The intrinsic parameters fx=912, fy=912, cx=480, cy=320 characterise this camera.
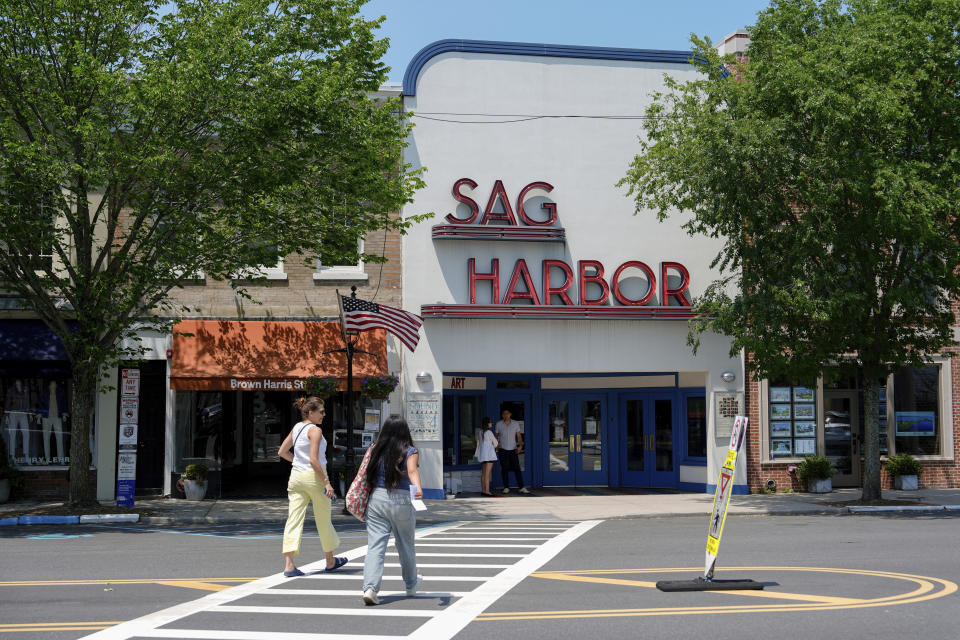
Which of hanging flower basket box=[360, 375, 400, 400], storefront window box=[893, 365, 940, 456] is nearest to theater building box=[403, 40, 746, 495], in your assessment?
hanging flower basket box=[360, 375, 400, 400]

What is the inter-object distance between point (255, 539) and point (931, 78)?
1411cm

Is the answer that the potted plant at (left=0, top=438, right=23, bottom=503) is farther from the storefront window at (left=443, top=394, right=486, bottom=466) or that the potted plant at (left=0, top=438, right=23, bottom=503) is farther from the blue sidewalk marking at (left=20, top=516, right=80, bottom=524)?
the storefront window at (left=443, top=394, right=486, bottom=466)

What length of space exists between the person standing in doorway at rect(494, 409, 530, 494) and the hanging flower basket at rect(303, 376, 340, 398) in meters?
4.27

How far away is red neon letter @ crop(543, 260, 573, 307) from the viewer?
20172 mm

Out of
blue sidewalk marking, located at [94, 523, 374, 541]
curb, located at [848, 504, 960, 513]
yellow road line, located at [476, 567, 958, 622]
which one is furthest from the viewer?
curb, located at [848, 504, 960, 513]

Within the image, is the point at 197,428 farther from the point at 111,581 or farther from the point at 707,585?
the point at 707,585

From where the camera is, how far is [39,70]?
50.0ft

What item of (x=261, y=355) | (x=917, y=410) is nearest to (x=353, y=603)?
(x=261, y=355)

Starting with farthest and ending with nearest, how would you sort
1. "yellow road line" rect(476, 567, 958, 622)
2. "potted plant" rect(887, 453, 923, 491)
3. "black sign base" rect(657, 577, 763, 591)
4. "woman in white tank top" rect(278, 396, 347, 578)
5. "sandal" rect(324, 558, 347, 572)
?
1. "potted plant" rect(887, 453, 923, 491)
2. "sandal" rect(324, 558, 347, 572)
3. "woman in white tank top" rect(278, 396, 347, 578)
4. "black sign base" rect(657, 577, 763, 591)
5. "yellow road line" rect(476, 567, 958, 622)

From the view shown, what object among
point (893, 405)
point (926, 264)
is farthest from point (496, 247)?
point (893, 405)

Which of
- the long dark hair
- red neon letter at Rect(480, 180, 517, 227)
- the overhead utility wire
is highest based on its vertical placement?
the overhead utility wire

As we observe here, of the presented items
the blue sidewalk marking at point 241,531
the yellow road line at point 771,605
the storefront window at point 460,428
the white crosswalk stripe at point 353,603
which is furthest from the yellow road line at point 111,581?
the storefront window at point 460,428

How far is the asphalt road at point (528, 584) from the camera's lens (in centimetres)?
730

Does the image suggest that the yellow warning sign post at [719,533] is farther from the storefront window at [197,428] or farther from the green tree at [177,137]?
the storefront window at [197,428]
